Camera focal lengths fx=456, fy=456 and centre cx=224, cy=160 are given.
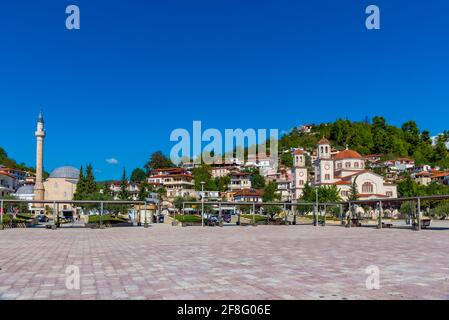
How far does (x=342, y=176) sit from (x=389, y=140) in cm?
6533

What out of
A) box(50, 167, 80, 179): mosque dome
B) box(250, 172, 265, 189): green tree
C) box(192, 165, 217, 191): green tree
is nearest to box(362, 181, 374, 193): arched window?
box(250, 172, 265, 189): green tree

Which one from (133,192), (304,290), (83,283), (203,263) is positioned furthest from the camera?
(133,192)

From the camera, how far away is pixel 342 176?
101 meters

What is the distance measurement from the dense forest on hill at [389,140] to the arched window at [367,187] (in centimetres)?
5797

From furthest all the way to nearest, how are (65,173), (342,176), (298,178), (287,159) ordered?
(287,159)
(65,173)
(298,178)
(342,176)

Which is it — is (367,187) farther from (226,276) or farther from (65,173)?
(226,276)

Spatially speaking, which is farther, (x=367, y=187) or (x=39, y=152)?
(x=367, y=187)

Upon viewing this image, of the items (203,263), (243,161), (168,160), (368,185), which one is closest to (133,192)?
(168,160)

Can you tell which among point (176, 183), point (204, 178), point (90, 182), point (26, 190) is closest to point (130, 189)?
point (176, 183)

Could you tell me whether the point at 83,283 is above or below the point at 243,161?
below

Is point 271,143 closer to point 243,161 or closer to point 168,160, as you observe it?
point 243,161

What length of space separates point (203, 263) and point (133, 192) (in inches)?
5268
